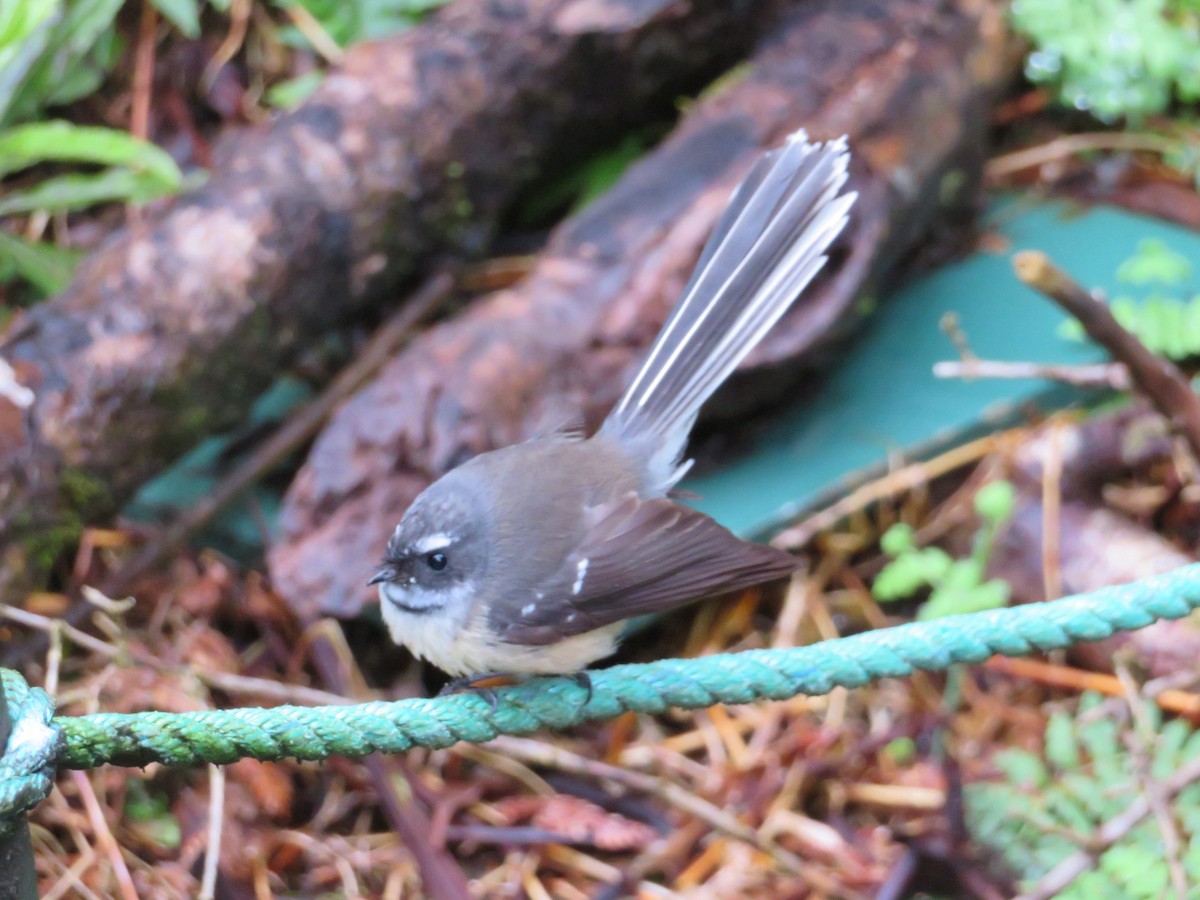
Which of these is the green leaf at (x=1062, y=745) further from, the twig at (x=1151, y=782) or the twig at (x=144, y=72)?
the twig at (x=144, y=72)

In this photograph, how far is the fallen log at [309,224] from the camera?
3281mm

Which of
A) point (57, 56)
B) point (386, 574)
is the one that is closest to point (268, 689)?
point (386, 574)

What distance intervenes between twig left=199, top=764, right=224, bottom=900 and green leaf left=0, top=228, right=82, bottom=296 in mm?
1697

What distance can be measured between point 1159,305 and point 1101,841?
181 cm

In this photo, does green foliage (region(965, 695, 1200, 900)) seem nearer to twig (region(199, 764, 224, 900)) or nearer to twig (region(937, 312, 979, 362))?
twig (region(937, 312, 979, 362))

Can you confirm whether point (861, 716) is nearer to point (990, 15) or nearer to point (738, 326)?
point (738, 326)

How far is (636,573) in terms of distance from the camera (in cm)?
225

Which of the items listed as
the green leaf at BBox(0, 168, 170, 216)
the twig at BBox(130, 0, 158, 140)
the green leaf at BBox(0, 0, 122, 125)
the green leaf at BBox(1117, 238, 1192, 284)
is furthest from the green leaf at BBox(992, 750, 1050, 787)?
the twig at BBox(130, 0, 158, 140)

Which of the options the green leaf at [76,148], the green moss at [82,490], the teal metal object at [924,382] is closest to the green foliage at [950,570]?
the teal metal object at [924,382]

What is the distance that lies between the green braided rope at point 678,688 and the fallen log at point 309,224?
151 centimetres

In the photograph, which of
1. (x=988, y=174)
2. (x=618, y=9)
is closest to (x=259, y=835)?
(x=618, y=9)

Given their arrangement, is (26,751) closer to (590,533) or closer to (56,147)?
(590,533)

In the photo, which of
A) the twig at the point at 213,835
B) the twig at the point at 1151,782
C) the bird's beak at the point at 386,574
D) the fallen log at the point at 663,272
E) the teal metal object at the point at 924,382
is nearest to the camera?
the bird's beak at the point at 386,574

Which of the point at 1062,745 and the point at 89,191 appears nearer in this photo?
the point at 1062,745
